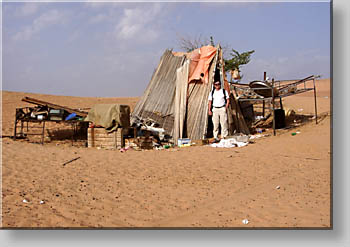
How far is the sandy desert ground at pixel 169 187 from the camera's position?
12.3ft

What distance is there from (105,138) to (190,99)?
253 cm

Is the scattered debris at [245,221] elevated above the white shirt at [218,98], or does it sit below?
below

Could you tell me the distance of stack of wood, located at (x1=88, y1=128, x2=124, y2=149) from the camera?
8.33 metres

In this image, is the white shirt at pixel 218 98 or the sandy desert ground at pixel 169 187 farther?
the white shirt at pixel 218 98

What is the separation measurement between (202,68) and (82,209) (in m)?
6.30

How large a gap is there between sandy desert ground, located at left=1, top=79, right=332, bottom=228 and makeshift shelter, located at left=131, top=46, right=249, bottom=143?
162cm

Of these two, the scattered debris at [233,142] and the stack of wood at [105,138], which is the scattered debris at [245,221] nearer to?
the scattered debris at [233,142]

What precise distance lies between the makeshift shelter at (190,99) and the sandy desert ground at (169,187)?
1621mm

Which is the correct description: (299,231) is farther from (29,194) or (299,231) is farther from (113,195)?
(29,194)

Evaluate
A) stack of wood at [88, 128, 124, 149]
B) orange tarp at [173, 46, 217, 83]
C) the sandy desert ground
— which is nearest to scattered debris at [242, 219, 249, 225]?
the sandy desert ground

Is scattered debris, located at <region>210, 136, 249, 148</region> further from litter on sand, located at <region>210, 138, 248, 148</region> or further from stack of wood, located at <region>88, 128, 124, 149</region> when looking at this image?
stack of wood, located at <region>88, 128, 124, 149</region>

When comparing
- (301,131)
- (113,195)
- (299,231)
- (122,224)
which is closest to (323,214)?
(299,231)

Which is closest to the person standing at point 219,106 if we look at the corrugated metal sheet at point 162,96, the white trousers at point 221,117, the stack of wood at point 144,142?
the white trousers at point 221,117

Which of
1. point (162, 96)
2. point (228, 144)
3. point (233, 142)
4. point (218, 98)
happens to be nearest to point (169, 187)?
point (228, 144)
